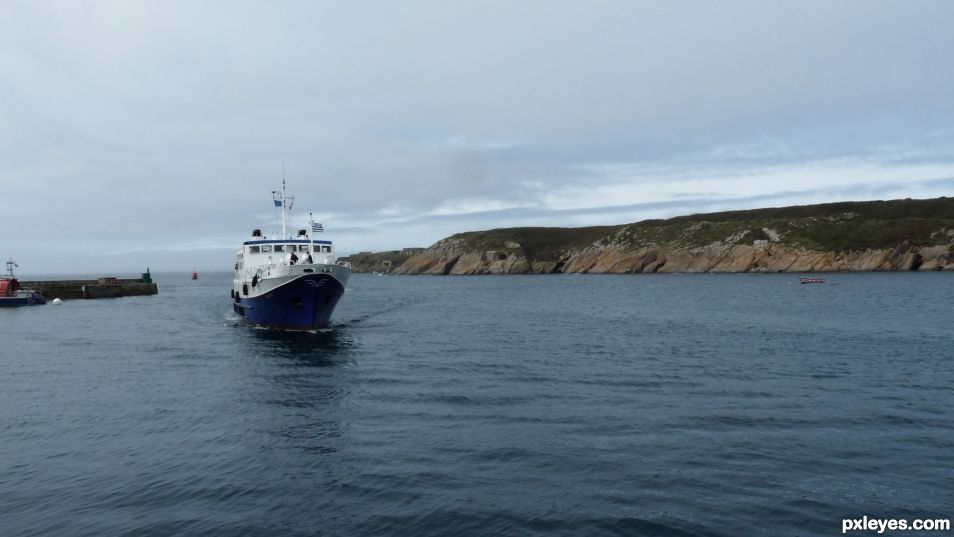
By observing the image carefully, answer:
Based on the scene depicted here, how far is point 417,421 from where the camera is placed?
66.6 feet

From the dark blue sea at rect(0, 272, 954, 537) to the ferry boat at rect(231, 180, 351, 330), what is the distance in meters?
5.42

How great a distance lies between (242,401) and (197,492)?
1005 centimetres

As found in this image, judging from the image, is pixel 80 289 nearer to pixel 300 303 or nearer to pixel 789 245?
pixel 300 303

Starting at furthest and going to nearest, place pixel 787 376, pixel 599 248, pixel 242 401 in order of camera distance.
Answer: pixel 599 248 → pixel 787 376 → pixel 242 401

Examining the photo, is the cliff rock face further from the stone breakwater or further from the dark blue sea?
the dark blue sea

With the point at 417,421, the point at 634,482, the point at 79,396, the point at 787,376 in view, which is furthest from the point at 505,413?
the point at 79,396

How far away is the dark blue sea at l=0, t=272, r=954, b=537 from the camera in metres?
13.0

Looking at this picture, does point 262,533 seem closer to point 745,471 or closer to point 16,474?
point 16,474

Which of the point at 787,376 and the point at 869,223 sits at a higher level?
the point at 869,223

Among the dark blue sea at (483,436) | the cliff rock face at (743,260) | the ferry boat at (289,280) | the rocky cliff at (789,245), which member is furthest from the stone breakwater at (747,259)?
the ferry boat at (289,280)

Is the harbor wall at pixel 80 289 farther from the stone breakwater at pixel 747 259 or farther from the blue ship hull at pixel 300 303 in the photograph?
the stone breakwater at pixel 747 259

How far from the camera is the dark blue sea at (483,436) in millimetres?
12953

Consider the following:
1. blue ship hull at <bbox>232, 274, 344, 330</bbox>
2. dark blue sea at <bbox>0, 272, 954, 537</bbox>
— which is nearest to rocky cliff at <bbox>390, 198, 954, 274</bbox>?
dark blue sea at <bbox>0, 272, 954, 537</bbox>

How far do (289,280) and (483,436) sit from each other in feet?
94.7
